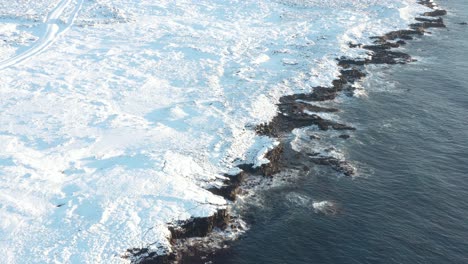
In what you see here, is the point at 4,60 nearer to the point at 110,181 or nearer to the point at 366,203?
the point at 110,181

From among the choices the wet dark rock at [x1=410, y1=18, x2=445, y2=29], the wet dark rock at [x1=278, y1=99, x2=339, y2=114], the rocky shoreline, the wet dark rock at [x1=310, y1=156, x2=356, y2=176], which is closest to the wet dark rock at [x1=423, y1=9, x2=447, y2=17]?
the wet dark rock at [x1=410, y1=18, x2=445, y2=29]

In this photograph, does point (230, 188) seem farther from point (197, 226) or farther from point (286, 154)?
point (286, 154)

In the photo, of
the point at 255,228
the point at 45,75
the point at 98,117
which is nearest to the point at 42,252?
the point at 255,228

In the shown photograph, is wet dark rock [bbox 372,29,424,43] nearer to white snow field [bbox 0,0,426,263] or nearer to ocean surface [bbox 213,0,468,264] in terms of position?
white snow field [bbox 0,0,426,263]

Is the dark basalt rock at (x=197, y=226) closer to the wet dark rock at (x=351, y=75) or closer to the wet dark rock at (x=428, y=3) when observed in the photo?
the wet dark rock at (x=351, y=75)

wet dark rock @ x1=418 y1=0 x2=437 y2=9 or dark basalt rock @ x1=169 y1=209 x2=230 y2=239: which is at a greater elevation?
wet dark rock @ x1=418 y1=0 x2=437 y2=9

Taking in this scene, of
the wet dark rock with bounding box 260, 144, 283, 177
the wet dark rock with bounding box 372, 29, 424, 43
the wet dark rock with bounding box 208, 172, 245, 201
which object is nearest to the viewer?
the wet dark rock with bounding box 208, 172, 245, 201
